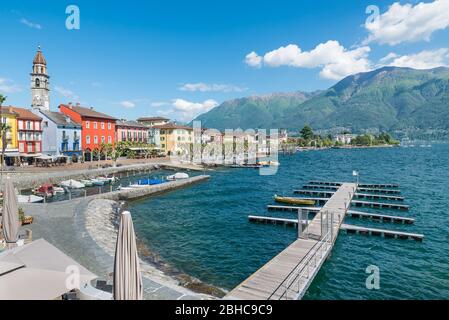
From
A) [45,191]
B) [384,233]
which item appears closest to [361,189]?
[384,233]

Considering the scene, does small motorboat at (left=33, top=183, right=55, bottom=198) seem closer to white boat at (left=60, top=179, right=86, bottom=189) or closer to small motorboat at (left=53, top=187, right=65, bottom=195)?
small motorboat at (left=53, top=187, right=65, bottom=195)

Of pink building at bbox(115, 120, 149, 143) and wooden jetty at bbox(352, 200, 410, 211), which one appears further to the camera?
pink building at bbox(115, 120, 149, 143)

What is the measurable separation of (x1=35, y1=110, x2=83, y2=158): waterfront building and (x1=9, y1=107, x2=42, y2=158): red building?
4.34 feet

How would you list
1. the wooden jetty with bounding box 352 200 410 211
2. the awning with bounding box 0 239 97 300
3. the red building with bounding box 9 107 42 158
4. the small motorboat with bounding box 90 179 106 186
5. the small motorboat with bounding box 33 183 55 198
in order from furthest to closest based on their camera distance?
the red building with bounding box 9 107 42 158
the small motorboat with bounding box 90 179 106 186
the small motorboat with bounding box 33 183 55 198
the wooden jetty with bounding box 352 200 410 211
the awning with bounding box 0 239 97 300

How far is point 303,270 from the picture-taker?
688 inches

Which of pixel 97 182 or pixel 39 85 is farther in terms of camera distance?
pixel 39 85

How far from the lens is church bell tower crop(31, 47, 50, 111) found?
7506 centimetres

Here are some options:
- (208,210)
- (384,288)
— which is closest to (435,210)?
(384,288)

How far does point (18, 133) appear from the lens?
6406cm

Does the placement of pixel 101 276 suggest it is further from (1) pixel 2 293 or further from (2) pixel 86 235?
(2) pixel 86 235

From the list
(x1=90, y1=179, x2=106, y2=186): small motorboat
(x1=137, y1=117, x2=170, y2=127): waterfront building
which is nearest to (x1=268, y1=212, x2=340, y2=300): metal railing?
(x1=90, y1=179, x2=106, y2=186): small motorboat

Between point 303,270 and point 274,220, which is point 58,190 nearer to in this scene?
point 274,220

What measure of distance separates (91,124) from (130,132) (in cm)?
1879

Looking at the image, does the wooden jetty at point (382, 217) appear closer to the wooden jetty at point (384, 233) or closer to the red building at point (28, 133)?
the wooden jetty at point (384, 233)
